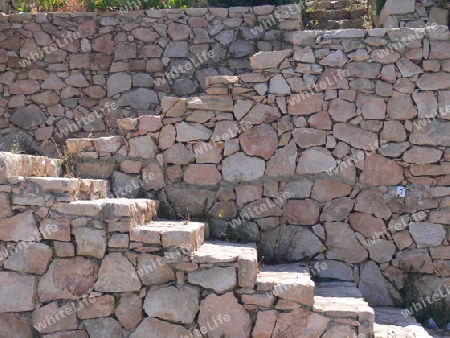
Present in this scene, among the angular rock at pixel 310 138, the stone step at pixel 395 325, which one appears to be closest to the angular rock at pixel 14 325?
the stone step at pixel 395 325

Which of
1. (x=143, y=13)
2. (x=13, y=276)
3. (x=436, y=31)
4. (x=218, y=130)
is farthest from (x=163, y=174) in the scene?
(x=436, y=31)

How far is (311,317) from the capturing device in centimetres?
486

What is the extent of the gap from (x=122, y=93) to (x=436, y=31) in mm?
3949

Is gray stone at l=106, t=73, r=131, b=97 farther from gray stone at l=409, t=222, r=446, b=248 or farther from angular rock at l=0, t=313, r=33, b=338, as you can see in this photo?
gray stone at l=409, t=222, r=446, b=248

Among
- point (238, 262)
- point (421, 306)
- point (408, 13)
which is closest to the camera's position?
point (238, 262)

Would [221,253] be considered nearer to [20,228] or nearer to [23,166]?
[20,228]

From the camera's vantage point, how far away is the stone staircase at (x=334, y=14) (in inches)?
320

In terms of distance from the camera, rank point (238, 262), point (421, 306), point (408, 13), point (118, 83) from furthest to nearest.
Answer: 1. point (118, 83)
2. point (408, 13)
3. point (421, 306)
4. point (238, 262)

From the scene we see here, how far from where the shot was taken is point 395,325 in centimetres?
534

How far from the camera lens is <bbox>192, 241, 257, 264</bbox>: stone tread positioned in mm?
4934

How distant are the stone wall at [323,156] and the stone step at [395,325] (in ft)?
1.01

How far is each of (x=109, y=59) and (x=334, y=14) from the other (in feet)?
10.4

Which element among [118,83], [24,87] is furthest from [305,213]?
[24,87]

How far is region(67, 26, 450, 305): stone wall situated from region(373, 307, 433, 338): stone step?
31 centimetres
